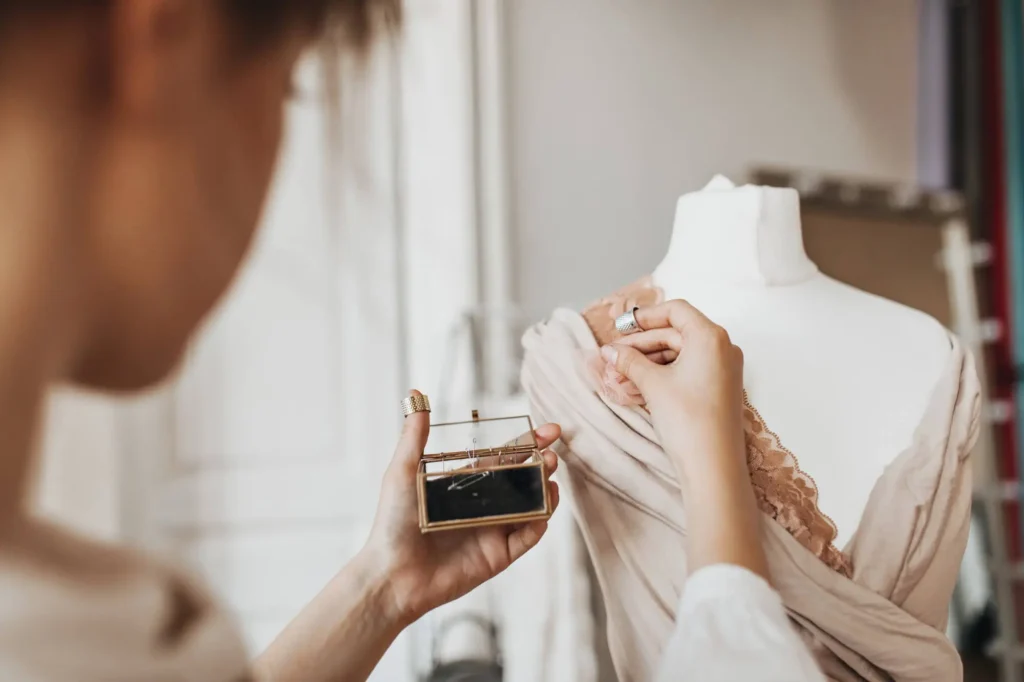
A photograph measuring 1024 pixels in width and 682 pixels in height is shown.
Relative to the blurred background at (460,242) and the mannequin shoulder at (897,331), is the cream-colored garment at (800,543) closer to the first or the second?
the mannequin shoulder at (897,331)

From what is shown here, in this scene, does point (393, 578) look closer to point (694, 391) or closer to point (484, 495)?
point (484, 495)

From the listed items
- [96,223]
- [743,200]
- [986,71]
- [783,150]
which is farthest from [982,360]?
[96,223]

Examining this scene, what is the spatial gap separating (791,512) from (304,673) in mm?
451

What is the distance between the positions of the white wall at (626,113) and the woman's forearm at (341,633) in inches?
18.1

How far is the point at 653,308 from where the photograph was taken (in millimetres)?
705

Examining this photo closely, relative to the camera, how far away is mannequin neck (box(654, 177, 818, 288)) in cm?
76

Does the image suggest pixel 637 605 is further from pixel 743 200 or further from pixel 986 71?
pixel 986 71

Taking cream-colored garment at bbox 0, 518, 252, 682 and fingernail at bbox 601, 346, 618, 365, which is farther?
fingernail at bbox 601, 346, 618, 365

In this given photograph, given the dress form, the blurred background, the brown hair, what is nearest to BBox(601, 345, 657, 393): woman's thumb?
the dress form

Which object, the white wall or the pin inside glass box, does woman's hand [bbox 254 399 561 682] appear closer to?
the pin inside glass box

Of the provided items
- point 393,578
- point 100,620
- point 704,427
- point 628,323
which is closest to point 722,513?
point 704,427

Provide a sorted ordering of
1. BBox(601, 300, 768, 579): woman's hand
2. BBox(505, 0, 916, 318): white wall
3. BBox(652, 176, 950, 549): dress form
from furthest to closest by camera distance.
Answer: BBox(505, 0, 916, 318): white wall, BBox(652, 176, 950, 549): dress form, BBox(601, 300, 768, 579): woman's hand

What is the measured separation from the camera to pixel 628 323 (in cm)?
71

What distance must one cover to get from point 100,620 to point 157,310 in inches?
A: 9.7
